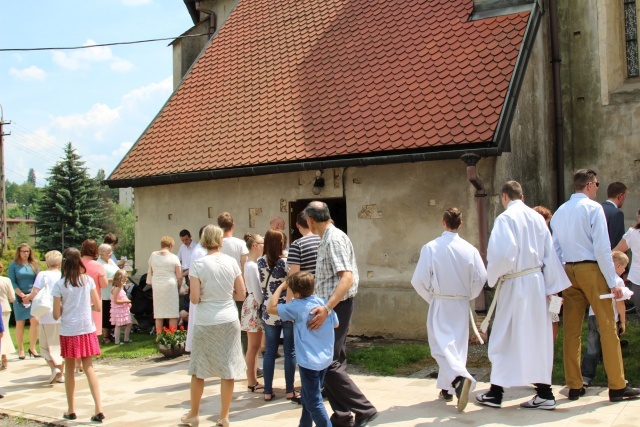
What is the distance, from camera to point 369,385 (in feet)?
26.2

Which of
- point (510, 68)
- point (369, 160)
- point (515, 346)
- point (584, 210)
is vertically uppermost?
point (510, 68)

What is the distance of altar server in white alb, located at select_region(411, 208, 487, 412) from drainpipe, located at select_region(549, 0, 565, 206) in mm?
6875

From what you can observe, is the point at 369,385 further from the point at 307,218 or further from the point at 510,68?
the point at 510,68

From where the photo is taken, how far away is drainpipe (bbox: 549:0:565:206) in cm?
1312

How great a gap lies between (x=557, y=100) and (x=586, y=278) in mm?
7336

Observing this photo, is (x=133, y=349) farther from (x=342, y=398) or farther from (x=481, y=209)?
(x=342, y=398)

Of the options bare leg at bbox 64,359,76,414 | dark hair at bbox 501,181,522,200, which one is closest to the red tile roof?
dark hair at bbox 501,181,522,200

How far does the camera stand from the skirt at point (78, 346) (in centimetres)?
714

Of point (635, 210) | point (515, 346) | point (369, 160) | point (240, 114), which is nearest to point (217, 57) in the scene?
point (240, 114)

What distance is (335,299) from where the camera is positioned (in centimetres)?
588

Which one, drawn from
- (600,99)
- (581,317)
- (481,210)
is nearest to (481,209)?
(481,210)

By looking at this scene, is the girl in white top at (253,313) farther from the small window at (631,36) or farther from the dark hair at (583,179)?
the small window at (631,36)

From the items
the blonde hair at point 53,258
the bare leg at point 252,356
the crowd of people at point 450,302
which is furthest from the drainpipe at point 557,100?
the blonde hair at point 53,258

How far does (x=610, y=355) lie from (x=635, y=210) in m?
6.57
